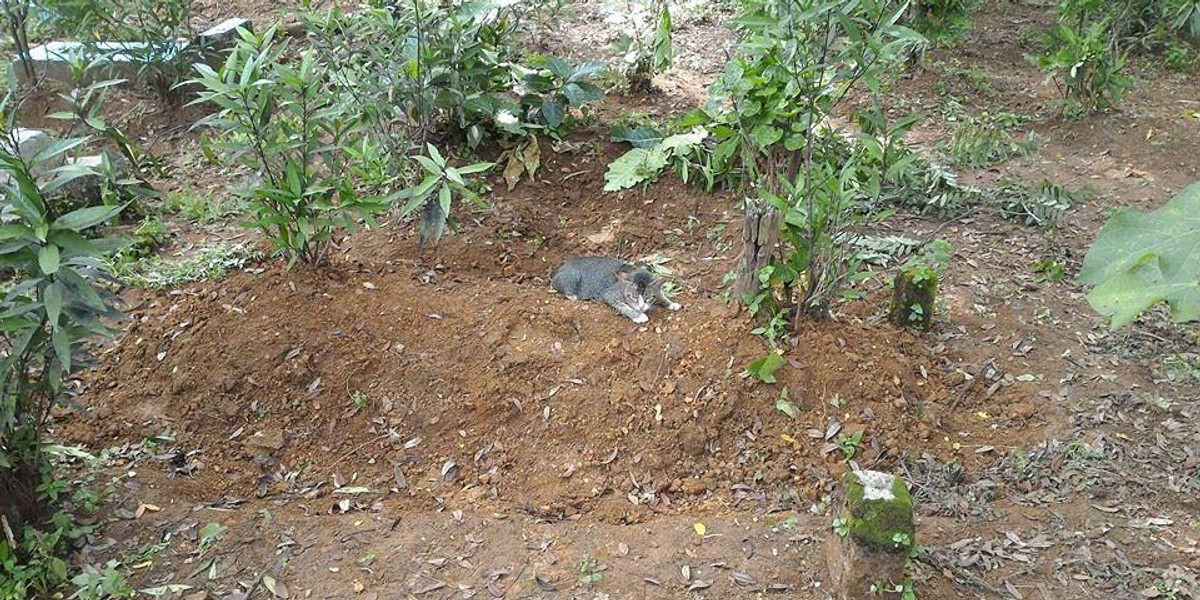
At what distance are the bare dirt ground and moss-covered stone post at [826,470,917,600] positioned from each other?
216 mm

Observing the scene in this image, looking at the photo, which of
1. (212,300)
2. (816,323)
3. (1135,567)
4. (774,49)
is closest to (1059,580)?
(1135,567)

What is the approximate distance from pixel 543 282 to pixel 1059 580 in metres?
2.71

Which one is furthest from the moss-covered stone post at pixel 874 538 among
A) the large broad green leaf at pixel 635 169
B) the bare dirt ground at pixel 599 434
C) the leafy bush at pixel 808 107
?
the large broad green leaf at pixel 635 169

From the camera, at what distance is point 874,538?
2666 millimetres

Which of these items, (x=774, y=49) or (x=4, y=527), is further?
(x=774, y=49)

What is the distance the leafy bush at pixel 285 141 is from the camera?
3816mm

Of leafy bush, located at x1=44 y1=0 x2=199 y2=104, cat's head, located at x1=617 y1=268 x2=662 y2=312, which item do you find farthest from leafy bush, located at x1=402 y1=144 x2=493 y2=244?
leafy bush, located at x1=44 y1=0 x2=199 y2=104

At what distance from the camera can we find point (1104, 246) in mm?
2123

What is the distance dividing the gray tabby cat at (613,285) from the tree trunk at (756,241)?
500mm

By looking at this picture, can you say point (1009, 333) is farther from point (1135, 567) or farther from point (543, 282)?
point (543, 282)

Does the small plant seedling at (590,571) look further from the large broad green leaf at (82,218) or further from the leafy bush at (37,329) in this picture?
the large broad green leaf at (82,218)

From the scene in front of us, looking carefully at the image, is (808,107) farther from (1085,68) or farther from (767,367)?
(1085,68)

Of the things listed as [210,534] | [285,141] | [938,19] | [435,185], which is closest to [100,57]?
[285,141]

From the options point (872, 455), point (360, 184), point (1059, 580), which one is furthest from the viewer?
point (360, 184)
